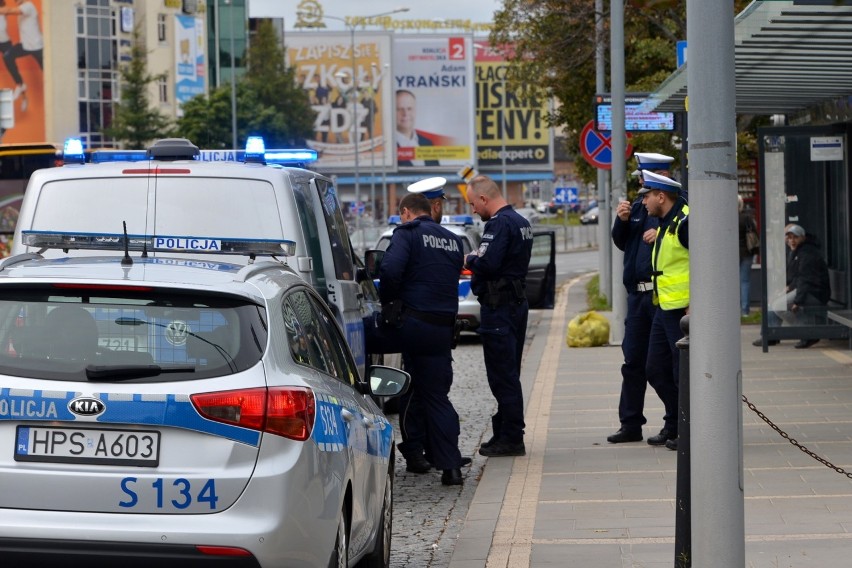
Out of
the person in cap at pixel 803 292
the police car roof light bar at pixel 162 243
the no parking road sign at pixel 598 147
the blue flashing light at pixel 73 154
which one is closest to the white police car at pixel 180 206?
the police car roof light bar at pixel 162 243

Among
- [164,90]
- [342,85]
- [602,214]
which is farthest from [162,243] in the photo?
[342,85]

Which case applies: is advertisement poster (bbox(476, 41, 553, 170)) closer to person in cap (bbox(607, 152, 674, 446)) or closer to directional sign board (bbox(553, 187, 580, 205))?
directional sign board (bbox(553, 187, 580, 205))

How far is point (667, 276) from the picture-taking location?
31.0 feet

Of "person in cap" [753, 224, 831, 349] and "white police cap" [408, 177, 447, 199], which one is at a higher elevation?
"white police cap" [408, 177, 447, 199]

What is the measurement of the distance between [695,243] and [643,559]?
6.66 feet

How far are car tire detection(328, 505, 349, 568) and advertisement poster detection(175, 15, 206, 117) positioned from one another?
302ft

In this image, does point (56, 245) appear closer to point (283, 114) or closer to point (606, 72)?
point (606, 72)

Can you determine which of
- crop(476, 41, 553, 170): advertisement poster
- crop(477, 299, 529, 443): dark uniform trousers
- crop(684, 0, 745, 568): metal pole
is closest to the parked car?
crop(476, 41, 553, 170): advertisement poster

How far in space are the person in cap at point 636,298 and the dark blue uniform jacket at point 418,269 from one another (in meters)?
1.63

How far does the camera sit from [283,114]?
8138 centimetres

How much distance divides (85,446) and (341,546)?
3.38ft

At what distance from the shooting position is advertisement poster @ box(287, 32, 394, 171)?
12681 cm

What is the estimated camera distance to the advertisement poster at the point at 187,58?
313 feet

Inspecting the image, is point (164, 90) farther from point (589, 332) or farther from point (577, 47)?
point (589, 332)
